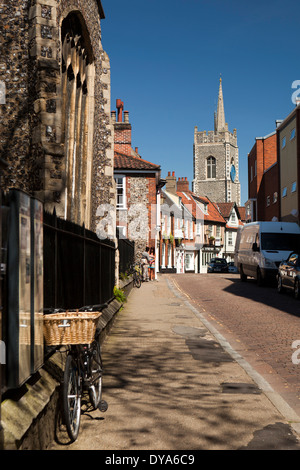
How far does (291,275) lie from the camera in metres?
17.2

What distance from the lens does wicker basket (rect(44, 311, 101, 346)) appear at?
433cm

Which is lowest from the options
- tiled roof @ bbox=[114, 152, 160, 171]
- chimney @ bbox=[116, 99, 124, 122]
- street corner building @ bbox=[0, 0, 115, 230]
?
street corner building @ bbox=[0, 0, 115, 230]

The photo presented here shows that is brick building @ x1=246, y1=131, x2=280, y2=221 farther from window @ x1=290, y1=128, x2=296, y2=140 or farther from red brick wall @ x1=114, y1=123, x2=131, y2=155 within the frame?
red brick wall @ x1=114, y1=123, x2=131, y2=155

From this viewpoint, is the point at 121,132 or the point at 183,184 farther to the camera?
the point at 183,184

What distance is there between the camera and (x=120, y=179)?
36.7m

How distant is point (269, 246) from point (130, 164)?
16968mm

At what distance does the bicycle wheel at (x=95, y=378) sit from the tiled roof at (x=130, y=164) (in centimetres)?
3136

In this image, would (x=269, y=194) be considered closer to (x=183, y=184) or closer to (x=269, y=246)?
(x=269, y=246)

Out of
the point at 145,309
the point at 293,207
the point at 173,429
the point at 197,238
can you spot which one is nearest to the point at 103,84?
the point at 145,309

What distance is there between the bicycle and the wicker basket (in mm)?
19

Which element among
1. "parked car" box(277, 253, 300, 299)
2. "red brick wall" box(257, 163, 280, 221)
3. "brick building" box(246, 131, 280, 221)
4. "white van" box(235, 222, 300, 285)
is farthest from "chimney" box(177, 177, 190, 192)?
"parked car" box(277, 253, 300, 299)

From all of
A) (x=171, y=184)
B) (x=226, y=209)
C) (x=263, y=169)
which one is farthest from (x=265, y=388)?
(x=226, y=209)

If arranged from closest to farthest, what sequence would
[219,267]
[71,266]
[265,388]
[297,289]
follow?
[265,388]
[71,266]
[297,289]
[219,267]

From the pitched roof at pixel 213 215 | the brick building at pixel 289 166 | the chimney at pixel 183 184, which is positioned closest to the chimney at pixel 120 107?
the brick building at pixel 289 166
